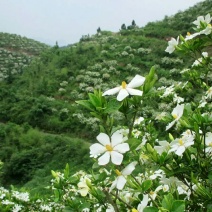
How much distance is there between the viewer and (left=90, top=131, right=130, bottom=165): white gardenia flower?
1187 mm

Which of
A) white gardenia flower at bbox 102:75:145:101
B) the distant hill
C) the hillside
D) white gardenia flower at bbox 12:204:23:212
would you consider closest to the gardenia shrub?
white gardenia flower at bbox 102:75:145:101

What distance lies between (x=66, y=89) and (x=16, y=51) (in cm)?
2329

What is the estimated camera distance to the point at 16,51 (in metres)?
41.3

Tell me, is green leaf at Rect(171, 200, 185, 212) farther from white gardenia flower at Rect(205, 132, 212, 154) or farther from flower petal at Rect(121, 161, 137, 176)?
white gardenia flower at Rect(205, 132, 212, 154)

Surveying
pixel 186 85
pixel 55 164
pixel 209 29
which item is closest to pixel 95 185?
pixel 209 29

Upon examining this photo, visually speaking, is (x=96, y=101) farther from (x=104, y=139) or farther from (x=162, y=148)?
(x=162, y=148)

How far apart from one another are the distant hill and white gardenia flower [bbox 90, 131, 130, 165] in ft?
105

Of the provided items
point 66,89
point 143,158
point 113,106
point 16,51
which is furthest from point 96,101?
point 16,51

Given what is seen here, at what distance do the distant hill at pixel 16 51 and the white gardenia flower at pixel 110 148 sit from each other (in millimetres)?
32067

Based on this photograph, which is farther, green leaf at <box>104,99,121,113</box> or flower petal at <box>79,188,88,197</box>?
flower petal at <box>79,188,88,197</box>

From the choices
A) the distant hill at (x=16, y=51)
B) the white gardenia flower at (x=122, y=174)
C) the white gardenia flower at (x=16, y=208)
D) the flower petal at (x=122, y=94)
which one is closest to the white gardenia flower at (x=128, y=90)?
the flower petal at (x=122, y=94)

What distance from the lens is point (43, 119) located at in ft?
57.1

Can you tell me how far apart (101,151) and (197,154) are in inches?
Result: 14.6

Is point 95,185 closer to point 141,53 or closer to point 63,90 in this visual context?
point 63,90
